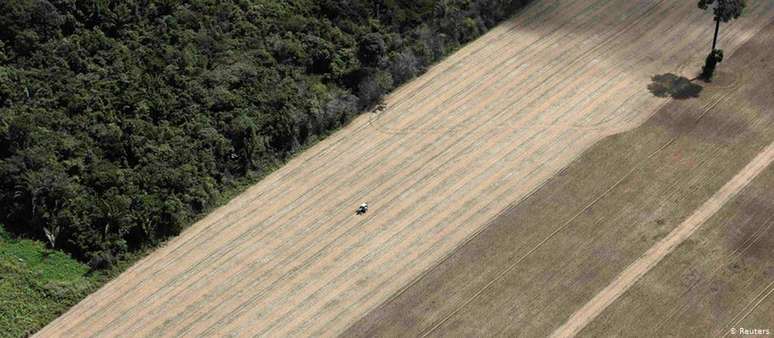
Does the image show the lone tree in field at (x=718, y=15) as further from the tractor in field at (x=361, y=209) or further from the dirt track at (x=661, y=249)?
the tractor in field at (x=361, y=209)

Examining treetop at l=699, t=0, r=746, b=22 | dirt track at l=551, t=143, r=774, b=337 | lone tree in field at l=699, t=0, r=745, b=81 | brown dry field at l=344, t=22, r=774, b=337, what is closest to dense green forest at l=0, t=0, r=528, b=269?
brown dry field at l=344, t=22, r=774, b=337

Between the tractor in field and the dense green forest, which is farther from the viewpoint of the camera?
the tractor in field

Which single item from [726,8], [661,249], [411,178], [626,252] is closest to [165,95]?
[411,178]

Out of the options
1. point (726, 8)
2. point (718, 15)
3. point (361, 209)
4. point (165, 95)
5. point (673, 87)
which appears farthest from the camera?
point (673, 87)

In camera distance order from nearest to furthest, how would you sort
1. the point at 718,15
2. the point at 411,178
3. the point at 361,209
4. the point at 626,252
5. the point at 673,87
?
the point at 626,252
the point at 361,209
the point at 411,178
the point at 718,15
the point at 673,87

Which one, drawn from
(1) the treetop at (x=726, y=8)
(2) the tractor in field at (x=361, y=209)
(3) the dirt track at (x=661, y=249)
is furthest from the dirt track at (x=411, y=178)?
(3) the dirt track at (x=661, y=249)

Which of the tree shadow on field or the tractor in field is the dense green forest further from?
the tree shadow on field

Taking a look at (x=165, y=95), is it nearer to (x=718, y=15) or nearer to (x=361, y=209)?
(x=361, y=209)
